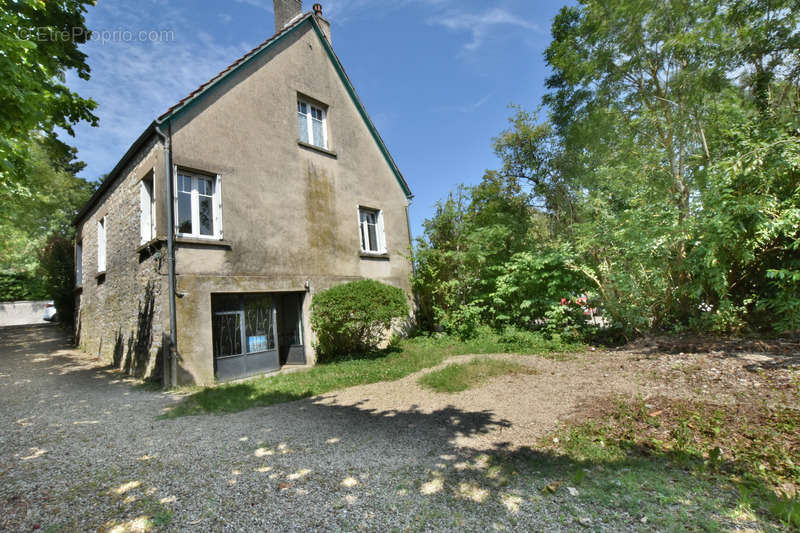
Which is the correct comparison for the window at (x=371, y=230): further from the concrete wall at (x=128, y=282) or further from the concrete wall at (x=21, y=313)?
the concrete wall at (x=21, y=313)

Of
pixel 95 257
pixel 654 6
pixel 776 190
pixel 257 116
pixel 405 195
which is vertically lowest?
pixel 776 190

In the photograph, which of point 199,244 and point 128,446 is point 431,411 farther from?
point 199,244

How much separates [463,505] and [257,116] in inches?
389

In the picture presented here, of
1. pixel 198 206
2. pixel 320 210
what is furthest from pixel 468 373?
pixel 198 206

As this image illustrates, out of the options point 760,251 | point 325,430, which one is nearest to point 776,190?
point 760,251

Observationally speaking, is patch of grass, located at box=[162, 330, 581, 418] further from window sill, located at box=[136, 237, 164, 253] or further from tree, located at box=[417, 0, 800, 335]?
window sill, located at box=[136, 237, 164, 253]

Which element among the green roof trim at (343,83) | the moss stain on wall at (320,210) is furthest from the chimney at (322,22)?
the moss stain on wall at (320,210)

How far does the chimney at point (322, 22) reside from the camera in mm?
11812

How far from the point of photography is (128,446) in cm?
427

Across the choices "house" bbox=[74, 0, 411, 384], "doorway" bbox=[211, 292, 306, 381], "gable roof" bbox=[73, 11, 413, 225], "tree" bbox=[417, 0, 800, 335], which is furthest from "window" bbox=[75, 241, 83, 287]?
"tree" bbox=[417, 0, 800, 335]

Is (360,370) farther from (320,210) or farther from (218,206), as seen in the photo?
(218,206)

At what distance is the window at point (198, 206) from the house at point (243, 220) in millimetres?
26

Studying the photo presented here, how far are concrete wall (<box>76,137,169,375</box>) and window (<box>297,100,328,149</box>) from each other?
4025 mm

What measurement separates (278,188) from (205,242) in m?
2.54
